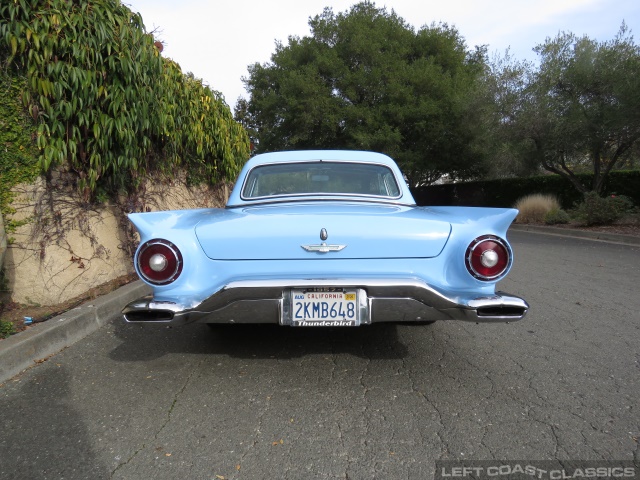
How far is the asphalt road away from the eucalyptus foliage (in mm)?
1727

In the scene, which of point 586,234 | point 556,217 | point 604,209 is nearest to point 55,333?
point 586,234

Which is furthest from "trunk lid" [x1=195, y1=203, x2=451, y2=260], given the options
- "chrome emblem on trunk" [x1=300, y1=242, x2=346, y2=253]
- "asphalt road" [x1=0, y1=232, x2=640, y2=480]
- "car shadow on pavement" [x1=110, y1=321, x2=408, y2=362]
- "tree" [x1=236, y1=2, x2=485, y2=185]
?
"tree" [x1=236, y1=2, x2=485, y2=185]

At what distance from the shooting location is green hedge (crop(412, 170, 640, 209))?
617 inches

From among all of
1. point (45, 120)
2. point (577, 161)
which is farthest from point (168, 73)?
point (577, 161)

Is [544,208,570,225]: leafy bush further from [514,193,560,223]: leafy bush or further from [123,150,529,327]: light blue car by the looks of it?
[123,150,529,327]: light blue car

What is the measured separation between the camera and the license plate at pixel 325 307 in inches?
112

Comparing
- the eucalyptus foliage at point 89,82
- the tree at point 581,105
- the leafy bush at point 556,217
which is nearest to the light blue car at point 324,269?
the eucalyptus foliage at point 89,82

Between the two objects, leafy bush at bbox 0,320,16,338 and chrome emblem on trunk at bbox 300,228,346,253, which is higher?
chrome emblem on trunk at bbox 300,228,346,253

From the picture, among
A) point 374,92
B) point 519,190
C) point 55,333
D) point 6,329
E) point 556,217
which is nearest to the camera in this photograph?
point 6,329

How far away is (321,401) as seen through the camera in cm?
285

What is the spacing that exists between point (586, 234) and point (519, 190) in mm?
9545

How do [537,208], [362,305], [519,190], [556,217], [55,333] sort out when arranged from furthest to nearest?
[519,190] → [537,208] → [556,217] → [55,333] → [362,305]

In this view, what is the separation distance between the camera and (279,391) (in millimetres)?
2984

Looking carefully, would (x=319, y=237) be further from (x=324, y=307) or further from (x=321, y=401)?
(x=321, y=401)
